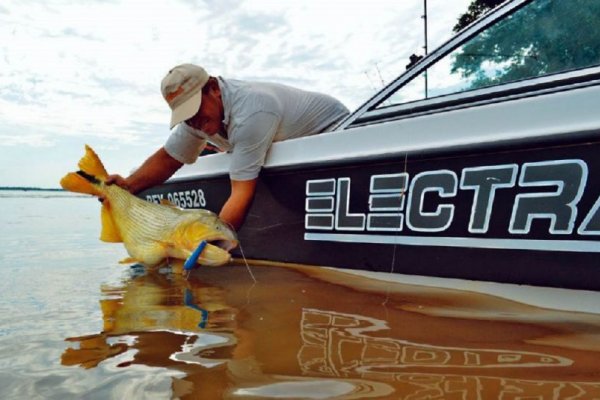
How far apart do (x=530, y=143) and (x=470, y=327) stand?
782 mm

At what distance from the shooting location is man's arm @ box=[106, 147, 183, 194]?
12.9 ft

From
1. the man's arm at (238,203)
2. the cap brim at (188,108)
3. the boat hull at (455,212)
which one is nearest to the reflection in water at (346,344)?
the boat hull at (455,212)

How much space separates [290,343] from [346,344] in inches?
7.3

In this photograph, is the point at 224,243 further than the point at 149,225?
No

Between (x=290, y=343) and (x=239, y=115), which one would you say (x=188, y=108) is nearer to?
(x=239, y=115)

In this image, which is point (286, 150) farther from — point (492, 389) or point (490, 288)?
point (492, 389)

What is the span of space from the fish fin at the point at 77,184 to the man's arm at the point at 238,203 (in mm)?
1058

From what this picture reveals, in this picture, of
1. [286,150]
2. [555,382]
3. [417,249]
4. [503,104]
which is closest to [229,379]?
[555,382]

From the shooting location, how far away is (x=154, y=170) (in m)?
3.98

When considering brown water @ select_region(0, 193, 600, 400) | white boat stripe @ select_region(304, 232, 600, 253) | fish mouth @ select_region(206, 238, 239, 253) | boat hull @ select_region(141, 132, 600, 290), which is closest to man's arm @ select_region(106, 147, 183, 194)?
boat hull @ select_region(141, 132, 600, 290)

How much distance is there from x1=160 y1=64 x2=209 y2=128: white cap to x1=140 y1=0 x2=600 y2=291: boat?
58cm

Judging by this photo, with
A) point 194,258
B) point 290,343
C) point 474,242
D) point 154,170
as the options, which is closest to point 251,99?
point 194,258

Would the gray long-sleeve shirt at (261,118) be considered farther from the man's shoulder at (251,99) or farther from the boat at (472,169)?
the boat at (472,169)

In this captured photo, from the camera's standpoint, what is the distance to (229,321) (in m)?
1.90
